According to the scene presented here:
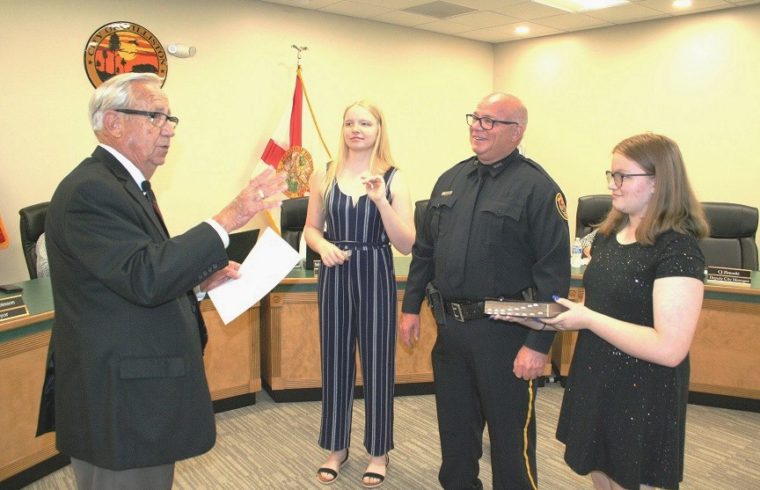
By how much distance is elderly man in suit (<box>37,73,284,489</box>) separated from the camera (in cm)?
140

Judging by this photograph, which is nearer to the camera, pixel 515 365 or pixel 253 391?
pixel 515 365

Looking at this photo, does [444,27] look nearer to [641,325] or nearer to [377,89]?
[377,89]

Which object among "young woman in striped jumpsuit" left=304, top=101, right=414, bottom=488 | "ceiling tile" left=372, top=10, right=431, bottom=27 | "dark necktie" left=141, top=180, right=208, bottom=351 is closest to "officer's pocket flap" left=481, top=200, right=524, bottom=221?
"young woman in striped jumpsuit" left=304, top=101, right=414, bottom=488

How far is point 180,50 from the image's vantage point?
4.94 metres

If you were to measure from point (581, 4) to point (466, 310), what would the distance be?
4.42 m

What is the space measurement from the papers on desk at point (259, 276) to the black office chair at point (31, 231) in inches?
92.5

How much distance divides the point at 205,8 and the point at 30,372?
3.56 meters

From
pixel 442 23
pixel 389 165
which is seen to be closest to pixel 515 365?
pixel 389 165

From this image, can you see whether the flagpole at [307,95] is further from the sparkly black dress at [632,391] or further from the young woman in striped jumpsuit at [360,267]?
the sparkly black dress at [632,391]

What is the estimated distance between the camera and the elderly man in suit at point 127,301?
1.40 metres

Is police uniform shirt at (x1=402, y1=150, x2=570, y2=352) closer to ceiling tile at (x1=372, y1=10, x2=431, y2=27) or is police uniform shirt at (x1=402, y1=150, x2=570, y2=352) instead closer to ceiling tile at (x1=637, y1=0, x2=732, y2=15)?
ceiling tile at (x1=637, y1=0, x2=732, y2=15)

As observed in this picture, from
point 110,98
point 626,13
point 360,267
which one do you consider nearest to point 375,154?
point 360,267

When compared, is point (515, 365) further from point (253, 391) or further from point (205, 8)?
point (205, 8)

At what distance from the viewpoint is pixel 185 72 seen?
5.17 meters
